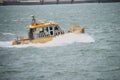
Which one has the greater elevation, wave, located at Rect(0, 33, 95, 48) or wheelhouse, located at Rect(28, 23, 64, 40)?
wheelhouse, located at Rect(28, 23, 64, 40)

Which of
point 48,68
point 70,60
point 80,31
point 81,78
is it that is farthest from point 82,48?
point 81,78

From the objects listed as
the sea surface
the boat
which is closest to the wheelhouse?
the boat

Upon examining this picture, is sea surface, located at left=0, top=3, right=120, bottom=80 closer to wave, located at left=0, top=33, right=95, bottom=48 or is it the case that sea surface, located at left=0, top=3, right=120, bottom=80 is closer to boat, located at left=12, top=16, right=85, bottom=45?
wave, located at left=0, top=33, right=95, bottom=48

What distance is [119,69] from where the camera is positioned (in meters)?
31.2

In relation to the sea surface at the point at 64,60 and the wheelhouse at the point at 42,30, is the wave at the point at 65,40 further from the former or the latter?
the wheelhouse at the point at 42,30

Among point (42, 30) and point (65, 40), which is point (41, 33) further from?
point (65, 40)

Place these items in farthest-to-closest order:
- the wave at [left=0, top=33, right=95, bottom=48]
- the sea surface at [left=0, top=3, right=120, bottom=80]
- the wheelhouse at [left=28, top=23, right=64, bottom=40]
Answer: the wave at [left=0, top=33, right=95, bottom=48], the wheelhouse at [left=28, top=23, right=64, bottom=40], the sea surface at [left=0, top=3, right=120, bottom=80]

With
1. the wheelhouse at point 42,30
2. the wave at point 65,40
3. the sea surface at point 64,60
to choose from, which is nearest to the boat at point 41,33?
the wheelhouse at point 42,30

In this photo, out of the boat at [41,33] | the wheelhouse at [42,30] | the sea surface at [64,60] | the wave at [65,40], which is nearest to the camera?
the sea surface at [64,60]

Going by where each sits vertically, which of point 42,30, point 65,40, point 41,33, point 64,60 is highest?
point 42,30

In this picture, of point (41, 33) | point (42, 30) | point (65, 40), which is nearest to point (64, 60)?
point (41, 33)

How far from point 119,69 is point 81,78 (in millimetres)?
3877

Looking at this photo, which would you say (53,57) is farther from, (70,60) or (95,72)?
(95,72)

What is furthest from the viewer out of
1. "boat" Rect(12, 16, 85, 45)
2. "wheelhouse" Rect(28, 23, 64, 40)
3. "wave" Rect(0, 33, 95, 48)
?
"wave" Rect(0, 33, 95, 48)
